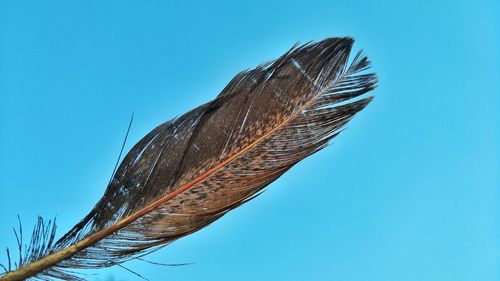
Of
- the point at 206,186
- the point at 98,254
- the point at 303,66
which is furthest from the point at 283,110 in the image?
the point at 98,254

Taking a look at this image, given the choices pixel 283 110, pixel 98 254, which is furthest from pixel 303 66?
pixel 98 254

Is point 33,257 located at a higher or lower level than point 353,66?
lower

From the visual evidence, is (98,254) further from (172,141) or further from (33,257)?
(172,141)

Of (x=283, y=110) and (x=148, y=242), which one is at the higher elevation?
(x=283, y=110)

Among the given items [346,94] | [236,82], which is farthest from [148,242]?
[346,94]

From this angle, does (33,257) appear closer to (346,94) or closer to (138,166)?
(138,166)
